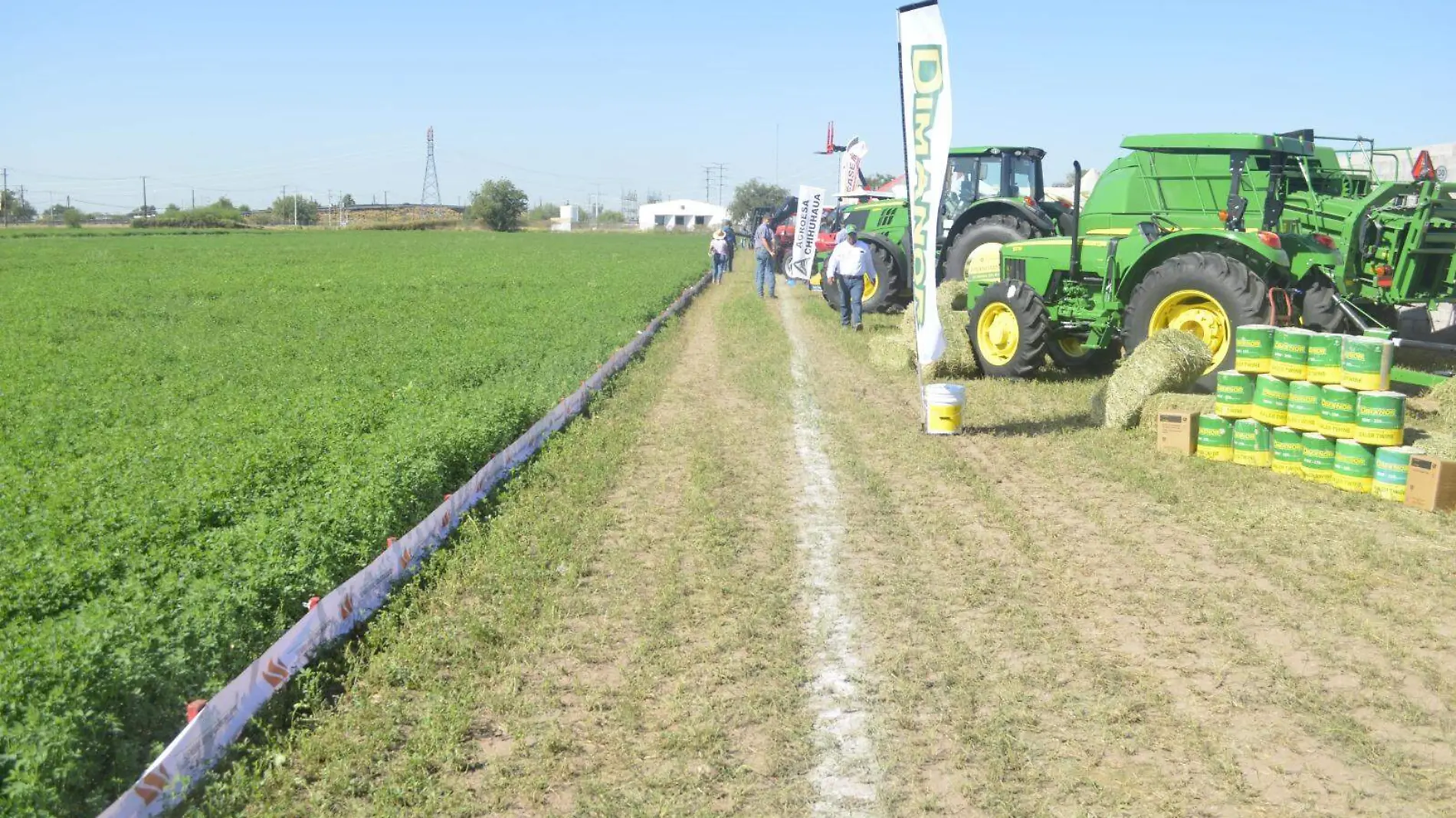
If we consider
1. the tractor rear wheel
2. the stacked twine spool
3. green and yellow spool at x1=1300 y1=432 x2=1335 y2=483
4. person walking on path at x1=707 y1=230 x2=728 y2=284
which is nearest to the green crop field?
the tractor rear wheel

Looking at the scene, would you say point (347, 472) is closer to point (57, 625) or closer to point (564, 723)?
point (57, 625)

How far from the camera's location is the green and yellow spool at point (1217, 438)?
356 inches

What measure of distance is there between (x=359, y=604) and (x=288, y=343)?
392 inches

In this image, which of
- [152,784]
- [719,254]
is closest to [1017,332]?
[152,784]

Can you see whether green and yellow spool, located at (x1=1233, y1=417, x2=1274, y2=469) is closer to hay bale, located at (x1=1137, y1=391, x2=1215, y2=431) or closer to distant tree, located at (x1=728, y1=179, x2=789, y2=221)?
hay bale, located at (x1=1137, y1=391, x2=1215, y2=431)

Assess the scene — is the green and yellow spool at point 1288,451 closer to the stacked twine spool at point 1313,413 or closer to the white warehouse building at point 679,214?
the stacked twine spool at point 1313,413

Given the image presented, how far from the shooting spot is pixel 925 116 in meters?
9.84

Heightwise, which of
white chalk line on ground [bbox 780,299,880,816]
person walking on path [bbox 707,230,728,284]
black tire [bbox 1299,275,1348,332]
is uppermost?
person walking on path [bbox 707,230,728,284]

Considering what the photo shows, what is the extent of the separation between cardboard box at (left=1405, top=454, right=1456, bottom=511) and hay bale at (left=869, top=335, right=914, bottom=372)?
666 cm

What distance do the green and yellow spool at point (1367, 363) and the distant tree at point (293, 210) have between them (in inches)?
4395

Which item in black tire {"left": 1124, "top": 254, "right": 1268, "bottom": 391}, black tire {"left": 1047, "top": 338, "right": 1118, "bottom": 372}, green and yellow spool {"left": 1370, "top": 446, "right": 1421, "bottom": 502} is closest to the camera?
green and yellow spool {"left": 1370, "top": 446, "right": 1421, "bottom": 502}

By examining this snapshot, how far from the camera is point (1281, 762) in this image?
13.9ft

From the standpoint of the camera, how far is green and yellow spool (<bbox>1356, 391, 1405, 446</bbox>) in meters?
7.98

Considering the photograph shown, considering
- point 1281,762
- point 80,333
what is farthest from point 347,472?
point 80,333
